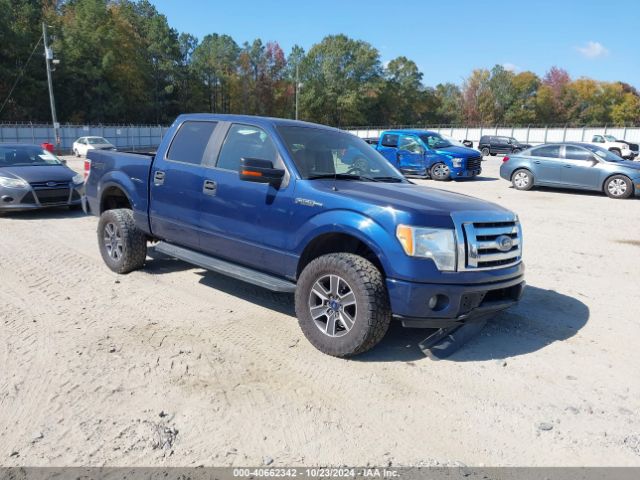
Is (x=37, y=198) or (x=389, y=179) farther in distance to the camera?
(x=37, y=198)

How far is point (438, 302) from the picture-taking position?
387cm

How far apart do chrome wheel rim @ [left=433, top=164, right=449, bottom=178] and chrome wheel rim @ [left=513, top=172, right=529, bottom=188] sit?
257 centimetres

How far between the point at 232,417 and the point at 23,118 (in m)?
68.4

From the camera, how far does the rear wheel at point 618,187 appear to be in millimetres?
14703

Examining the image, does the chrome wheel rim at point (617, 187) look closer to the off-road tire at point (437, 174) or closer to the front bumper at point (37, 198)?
the off-road tire at point (437, 174)

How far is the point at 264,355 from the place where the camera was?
13.5 feet

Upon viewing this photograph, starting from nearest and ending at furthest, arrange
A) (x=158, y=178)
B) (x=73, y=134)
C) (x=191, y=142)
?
(x=191, y=142)
(x=158, y=178)
(x=73, y=134)

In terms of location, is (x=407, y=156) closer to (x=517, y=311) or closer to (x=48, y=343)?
(x=517, y=311)

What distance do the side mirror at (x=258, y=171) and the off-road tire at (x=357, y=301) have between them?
83 cm

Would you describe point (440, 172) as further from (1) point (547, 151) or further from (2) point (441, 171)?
(1) point (547, 151)

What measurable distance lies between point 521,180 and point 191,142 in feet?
45.9

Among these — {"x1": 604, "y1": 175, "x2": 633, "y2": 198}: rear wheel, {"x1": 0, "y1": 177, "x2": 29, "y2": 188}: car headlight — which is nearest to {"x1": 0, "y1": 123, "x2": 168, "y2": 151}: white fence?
{"x1": 0, "y1": 177, "x2": 29, "y2": 188}: car headlight

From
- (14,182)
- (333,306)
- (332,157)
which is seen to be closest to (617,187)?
(332,157)

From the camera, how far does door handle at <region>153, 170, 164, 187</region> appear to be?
557 centimetres
